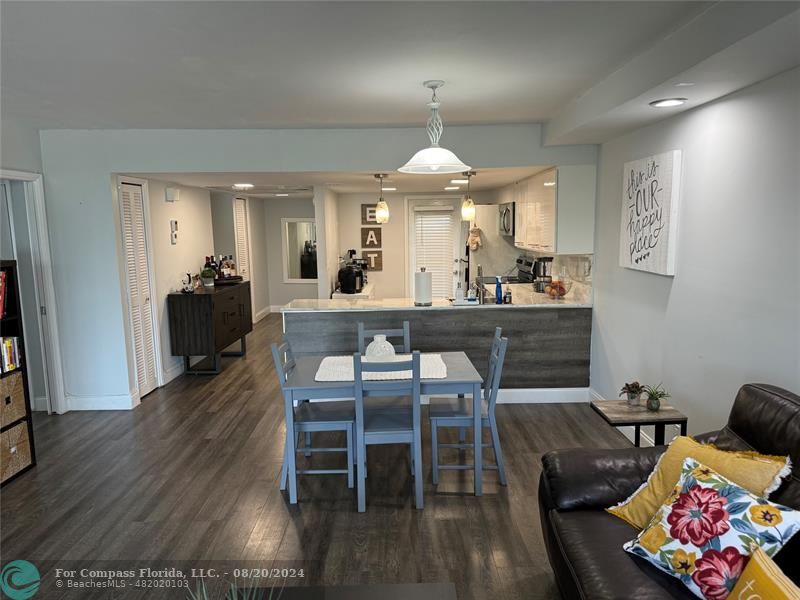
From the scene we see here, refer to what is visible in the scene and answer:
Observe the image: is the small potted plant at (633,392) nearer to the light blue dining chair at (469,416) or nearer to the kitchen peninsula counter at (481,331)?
the light blue dining chair at (469,416)

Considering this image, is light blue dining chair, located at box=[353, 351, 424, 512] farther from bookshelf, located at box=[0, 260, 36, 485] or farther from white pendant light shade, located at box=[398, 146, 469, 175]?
bookshelf, located at box=[0, 260, 36, 485]

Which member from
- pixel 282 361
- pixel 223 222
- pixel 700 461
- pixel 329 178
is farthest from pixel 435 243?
pixel 700 461

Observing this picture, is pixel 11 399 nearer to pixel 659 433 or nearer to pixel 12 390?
pixel 12 390

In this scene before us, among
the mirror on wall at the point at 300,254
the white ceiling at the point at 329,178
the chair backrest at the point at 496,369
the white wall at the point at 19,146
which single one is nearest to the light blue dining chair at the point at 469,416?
the chair backrest at the point at 496,369

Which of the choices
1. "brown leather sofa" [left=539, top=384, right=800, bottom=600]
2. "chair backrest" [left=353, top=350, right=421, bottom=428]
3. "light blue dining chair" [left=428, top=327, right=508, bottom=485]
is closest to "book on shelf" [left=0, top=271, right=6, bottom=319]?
"chair backrest" [left=353, top=350, right=421, bottom=428]

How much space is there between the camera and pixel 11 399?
141 inches

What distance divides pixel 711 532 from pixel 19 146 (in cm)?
526

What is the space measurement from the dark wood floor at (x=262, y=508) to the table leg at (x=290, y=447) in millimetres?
95

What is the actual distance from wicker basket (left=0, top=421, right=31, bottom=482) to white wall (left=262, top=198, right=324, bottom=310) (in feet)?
20.0

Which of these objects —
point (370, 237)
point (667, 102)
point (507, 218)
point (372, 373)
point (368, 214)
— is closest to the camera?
point (667, 102)

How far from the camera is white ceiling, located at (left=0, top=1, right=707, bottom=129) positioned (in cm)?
205

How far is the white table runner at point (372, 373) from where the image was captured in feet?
10.6

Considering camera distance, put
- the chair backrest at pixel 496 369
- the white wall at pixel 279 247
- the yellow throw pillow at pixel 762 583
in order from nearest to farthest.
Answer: the yellow throw pillow at pixel 762 583 < the chair backrest at pixel 496 369 < the white wall at pixel 279 247

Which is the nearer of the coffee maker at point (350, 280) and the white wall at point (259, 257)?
the coffee maker at point (350, 280)
